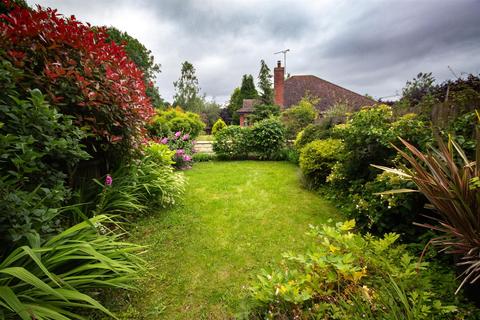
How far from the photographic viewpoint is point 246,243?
2.59 m

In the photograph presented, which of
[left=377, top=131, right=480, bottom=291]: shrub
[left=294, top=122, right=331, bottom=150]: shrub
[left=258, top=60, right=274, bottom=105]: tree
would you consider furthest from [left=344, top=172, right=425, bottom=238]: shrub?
[left=258, top=60, right=274, bottom=105]: tree

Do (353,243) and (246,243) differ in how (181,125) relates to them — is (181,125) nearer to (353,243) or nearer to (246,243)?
(246,243)

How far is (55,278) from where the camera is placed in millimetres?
1218

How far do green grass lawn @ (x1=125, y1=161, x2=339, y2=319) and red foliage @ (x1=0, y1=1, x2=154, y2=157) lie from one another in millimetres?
1440

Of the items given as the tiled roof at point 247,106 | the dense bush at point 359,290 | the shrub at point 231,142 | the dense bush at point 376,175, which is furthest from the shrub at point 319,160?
the tiled roof at point 247,106

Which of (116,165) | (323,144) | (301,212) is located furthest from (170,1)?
(301,212)

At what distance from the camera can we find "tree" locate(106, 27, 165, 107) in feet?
66.8

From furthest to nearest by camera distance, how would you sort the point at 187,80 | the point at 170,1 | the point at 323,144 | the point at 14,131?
1. the point at 187,80
2. the point at 170,1
3. the point at 323,144
4. the point at 14,131

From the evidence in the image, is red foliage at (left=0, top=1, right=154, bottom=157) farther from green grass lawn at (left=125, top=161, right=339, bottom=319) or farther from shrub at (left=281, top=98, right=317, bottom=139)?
shrub at (left=281, top=98, right=317, bottom=139)

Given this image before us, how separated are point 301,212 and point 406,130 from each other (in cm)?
189

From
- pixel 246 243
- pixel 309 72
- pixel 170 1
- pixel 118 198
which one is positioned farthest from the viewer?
pixel 309 72

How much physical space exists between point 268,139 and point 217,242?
250 inches

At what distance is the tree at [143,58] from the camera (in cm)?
2036

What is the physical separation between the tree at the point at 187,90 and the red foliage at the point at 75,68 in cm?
2622
